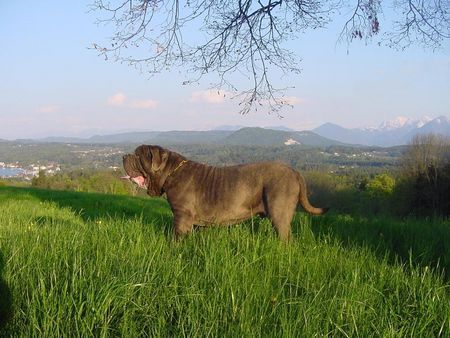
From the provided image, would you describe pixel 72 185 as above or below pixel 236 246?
below

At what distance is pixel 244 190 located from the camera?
6.56 metres

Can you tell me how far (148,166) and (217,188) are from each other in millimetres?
1121

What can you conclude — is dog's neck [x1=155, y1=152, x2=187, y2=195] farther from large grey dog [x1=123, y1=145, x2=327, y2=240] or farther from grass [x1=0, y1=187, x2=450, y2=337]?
grass [x1=0, y1=187, x2=450, y2=337]

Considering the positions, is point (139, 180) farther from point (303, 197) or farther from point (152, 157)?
point (303, 197)

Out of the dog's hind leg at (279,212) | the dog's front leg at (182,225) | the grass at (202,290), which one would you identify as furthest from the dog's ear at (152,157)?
the dog's hind leg at (279,212)

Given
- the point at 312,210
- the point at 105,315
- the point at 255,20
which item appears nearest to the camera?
the point at 105,315

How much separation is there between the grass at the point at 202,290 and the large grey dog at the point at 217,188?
2.75 ft

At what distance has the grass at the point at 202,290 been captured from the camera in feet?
10.8

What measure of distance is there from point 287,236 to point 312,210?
0.74m

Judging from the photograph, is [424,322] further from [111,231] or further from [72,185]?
[72,185]

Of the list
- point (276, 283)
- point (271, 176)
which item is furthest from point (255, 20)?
point (276, 283)

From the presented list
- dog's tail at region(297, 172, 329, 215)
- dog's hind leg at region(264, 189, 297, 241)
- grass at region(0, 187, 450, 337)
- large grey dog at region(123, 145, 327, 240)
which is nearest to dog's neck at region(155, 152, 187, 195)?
large grey dog at region(123, 145, 327, 240)

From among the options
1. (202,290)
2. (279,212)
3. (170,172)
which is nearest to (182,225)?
(170,172)

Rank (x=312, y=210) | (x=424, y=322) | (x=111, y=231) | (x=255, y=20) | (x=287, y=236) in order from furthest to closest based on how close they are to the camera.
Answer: (x=255, y=20) → (x=312, y=210) → (x=287, y=236) → (x=111, y=231) → (x=424, y=322)
